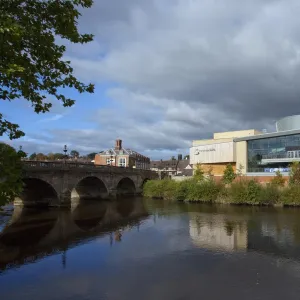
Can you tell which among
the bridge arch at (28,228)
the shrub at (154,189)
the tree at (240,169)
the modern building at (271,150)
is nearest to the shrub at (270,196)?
the modern building at (271,150)

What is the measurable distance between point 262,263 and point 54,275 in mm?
11264

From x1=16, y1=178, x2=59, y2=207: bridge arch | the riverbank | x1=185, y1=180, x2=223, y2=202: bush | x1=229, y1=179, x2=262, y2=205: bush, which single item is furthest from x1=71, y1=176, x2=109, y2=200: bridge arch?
x1=229, y1=179, x2=262, y2=205: bush

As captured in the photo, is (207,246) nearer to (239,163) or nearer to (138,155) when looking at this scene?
(239,163)

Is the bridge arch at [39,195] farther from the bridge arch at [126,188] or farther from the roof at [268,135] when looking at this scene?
the roof at [268,135]

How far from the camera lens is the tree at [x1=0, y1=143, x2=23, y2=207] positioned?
275 inches

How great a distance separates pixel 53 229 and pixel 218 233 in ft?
47.5

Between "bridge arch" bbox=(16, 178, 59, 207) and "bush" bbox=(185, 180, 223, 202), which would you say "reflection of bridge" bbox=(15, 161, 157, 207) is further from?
"bush" bbox=(185, 180, 223, 202)

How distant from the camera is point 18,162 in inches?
293

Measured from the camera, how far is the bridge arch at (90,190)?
60.9m

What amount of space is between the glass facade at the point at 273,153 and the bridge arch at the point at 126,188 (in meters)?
23.5

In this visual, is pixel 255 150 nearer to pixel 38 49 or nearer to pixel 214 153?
pixel 214 153

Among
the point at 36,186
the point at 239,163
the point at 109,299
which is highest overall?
the point at 239,163

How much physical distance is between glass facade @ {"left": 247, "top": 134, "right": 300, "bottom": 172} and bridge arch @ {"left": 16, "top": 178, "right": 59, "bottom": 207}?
38898 mm

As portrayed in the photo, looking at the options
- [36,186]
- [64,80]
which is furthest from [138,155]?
[64,80]
